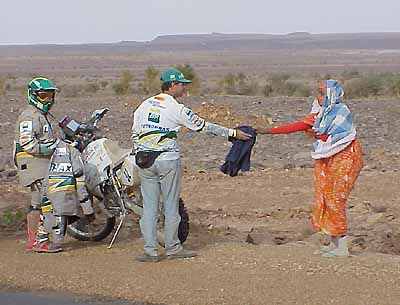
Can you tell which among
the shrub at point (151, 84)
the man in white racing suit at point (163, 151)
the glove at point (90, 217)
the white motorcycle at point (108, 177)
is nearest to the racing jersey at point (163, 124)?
the man in white racing suit at point (163, 151)

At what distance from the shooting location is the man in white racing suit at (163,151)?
9.81 meters

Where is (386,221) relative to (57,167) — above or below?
below

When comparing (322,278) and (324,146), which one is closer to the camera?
(322,278)

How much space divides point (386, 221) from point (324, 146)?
349cm

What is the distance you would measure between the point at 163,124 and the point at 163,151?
0.93 ft

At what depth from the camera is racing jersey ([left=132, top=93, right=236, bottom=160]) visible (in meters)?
9.79

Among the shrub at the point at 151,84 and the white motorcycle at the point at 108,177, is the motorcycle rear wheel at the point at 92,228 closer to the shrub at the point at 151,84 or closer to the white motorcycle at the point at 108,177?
the white motorcycle at the point at 108,177

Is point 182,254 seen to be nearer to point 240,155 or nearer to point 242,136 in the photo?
point 240,155

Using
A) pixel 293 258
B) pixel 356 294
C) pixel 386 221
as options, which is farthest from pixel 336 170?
pixel 386 221

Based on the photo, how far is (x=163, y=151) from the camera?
32.4ft

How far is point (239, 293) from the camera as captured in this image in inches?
339

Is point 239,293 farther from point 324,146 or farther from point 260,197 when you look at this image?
point 260,197

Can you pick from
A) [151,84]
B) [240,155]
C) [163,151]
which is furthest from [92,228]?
[151,84]

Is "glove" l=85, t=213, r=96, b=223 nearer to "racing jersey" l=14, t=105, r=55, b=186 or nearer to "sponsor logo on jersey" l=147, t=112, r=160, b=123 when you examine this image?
"racing jersey" l=14, t=105, r=55, b=186
